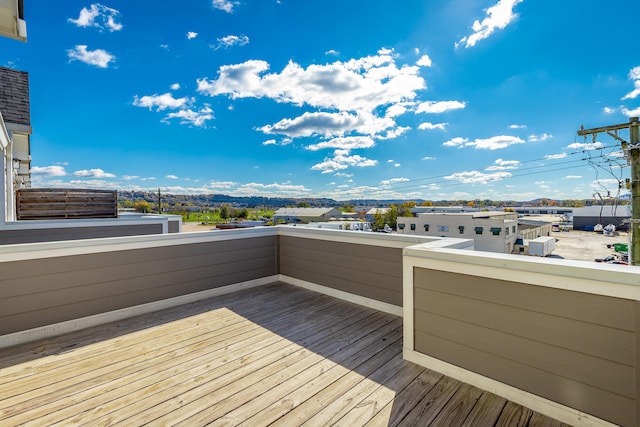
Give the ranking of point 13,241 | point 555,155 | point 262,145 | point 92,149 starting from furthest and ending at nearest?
point 555,155 < point 262,145 < point 92,149 < point 13,241

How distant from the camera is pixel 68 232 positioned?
4441 millimetres

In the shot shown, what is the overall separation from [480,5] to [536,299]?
8836mm

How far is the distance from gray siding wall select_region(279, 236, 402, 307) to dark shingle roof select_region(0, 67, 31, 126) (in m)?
7.43

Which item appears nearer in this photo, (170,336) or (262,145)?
(170,336)

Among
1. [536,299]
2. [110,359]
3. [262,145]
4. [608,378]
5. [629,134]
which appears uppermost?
[262,145]

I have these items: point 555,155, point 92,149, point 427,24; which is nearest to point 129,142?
point 92,149

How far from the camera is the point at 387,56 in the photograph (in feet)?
33.4

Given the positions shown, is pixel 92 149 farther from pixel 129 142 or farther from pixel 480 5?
pixel 480 5

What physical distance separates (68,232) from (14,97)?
500cm

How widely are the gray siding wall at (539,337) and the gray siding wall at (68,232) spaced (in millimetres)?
5288

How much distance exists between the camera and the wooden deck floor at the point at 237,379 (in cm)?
146

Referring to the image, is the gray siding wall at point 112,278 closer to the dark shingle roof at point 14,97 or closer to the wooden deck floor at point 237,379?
the wooden deck floor at point 237,379

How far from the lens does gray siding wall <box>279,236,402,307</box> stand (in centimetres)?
288

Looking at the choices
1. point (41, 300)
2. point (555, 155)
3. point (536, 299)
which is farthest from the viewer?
point (555, 155)
